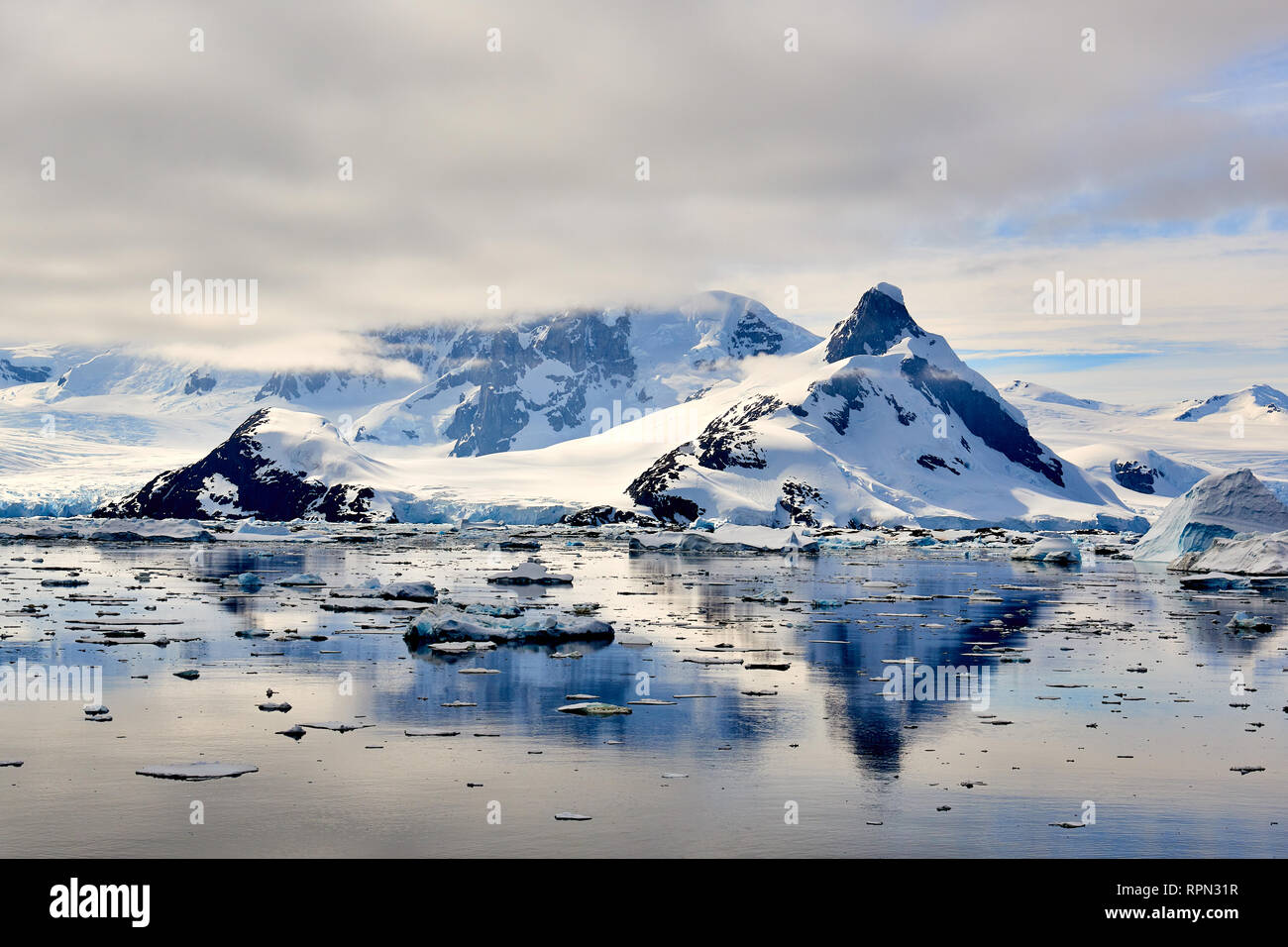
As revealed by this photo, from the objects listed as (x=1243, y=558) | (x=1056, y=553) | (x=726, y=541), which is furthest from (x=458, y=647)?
(x=726, y=541)

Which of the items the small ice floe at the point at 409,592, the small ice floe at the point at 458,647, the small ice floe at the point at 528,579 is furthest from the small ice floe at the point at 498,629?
the small ice floe at the point at 528,579

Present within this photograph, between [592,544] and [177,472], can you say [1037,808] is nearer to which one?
[592,544]

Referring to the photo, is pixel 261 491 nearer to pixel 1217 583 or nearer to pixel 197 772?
pixel 1217 583

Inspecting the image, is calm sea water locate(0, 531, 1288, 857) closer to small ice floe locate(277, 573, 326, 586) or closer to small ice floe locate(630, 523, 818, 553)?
small ice floe locate(277, 573, 326, 586)

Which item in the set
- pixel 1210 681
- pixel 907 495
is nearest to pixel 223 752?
pixel 1210 681

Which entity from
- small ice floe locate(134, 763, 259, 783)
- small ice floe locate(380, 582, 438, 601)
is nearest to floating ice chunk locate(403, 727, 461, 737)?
small ice floe locate(134, 763, 259, 783)

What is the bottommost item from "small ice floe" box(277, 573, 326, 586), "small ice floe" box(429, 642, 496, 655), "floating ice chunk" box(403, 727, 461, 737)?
"floating ice chunk" box(403, 727, 461, 737)

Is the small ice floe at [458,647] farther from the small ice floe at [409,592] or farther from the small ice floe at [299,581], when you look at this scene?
the small ice floe at [299,581]
